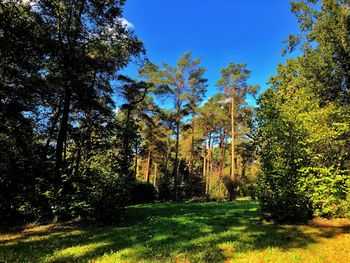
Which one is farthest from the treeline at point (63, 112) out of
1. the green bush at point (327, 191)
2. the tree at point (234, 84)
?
the tree at point (234, 84)

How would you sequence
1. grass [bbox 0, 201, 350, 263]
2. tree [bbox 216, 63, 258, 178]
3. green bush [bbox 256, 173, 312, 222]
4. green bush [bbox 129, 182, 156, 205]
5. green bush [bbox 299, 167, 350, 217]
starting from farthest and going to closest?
tree [bbox 216, 63, 258, 178] < green bush [bbox 129, 182, 156, 205] < green bush [bbox 256, 173, 312, 222] < green bush [bbox 299, 167, 350, 217] < grass [bbox 0, 201, 350, 263]

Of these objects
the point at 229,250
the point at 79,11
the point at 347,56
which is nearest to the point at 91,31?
the point at 79,11

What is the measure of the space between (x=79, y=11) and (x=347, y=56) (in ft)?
44.6

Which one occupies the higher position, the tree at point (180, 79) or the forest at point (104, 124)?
the tree at point (180, 79)

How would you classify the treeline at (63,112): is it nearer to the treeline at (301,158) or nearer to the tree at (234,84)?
the treeline at (301,158)

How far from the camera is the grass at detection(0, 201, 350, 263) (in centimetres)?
534

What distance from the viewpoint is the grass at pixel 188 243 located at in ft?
17.5

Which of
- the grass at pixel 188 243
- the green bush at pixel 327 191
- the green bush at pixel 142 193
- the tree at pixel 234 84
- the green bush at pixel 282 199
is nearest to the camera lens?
the grass at pixel 188 243

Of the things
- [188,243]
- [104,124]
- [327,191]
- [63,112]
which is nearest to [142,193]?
[104,124]

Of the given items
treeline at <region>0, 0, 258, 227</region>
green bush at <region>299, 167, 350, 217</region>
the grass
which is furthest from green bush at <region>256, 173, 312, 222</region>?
treeline at <region>0, 0, 258, 227</region>

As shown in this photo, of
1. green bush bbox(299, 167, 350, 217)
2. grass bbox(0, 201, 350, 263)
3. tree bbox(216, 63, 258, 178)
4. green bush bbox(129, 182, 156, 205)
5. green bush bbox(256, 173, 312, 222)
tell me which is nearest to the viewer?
grass bbox(0, 201, 350, 263)

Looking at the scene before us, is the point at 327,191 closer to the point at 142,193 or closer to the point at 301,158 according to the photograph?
the point at 301,158

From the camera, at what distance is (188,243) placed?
6.30 metres

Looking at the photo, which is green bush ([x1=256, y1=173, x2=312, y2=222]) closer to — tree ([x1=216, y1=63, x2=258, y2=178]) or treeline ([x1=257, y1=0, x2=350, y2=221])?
treeline ([x1=257, y1=0, x2=350, y2=221])
